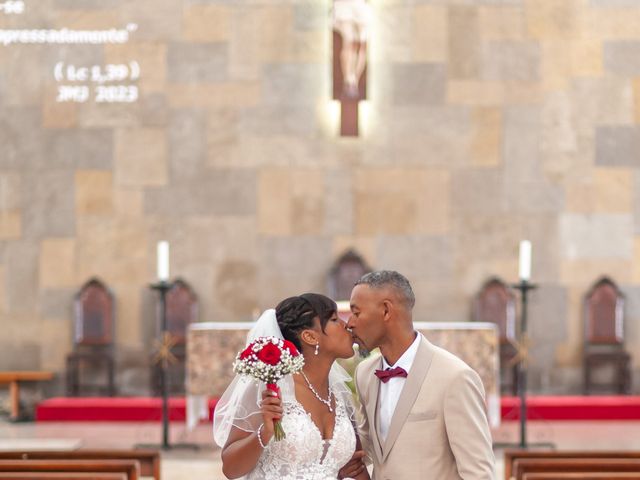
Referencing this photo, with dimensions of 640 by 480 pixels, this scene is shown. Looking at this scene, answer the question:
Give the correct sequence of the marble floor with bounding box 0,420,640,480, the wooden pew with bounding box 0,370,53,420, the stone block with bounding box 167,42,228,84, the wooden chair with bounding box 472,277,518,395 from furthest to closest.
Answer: the stone block with bounding box 167,42,228,84
the wooden chair with bounding box 472,277,518,395
the wooden pew with bounding box 0,370,53,420
the marble floor with bounding box 0,420,640,480

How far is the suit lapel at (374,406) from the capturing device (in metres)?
3.14

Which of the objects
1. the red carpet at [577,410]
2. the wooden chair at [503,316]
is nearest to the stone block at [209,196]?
the wooden chair at [503,316]

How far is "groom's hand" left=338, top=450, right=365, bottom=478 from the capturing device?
336 cm

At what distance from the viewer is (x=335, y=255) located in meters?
10.0

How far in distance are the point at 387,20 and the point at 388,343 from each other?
754cm

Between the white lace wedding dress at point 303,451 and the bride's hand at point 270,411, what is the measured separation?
8.6 inches

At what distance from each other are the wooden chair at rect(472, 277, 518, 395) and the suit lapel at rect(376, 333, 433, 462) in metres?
6.68

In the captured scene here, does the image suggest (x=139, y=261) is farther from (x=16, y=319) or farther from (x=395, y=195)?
(x=395, y=195)

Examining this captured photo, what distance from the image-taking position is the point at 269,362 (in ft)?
9.65

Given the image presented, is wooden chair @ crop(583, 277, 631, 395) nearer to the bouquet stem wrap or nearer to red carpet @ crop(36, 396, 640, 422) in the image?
red carpet @ crop(36, 396, 640, 422)

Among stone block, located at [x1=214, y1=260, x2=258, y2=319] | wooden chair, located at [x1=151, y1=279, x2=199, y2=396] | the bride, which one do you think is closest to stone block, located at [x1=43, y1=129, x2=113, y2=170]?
wooden chair, located at [x1=151, y1=279, x2=199, y2=396]

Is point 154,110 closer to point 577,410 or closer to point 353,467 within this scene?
point 577,410

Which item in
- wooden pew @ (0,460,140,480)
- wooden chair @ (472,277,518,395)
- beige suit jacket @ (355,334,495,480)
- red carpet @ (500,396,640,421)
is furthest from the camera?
wooden chair @ (472,277,518,395)

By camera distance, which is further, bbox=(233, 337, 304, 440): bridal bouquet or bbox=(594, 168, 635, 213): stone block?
bbox=(594, 168, 635, 213): stone block
